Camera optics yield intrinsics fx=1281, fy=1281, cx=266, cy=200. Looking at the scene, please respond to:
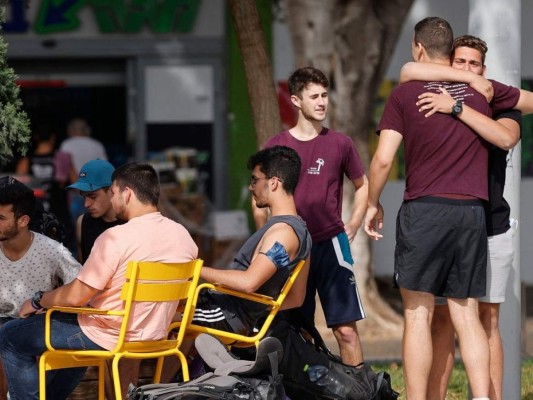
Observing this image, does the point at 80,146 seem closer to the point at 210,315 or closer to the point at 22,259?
the point at 22,259

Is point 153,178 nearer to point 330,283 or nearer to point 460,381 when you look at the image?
point 330,283

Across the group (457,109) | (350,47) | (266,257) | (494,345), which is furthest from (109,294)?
(350,47)

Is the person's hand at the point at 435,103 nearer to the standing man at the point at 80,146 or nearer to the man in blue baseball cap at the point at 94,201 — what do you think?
the man in blue baseball cap at the point at 94,201

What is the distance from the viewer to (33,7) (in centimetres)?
1393

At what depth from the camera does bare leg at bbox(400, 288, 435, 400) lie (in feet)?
20.6

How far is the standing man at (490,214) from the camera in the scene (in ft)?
20.4

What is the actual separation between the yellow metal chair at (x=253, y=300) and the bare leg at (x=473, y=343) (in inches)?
31.9

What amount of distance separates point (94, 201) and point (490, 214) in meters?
2.21

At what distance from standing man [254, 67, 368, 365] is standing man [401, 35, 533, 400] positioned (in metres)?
0.51

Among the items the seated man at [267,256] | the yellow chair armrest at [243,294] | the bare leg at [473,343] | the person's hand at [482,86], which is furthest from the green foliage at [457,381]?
the person's hand at [482,86]

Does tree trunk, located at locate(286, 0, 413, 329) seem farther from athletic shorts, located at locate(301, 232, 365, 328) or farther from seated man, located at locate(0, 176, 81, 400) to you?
seated man, located at locate(0, 176, 81, 400)

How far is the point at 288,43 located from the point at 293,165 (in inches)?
306

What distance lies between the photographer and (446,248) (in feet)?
20.3

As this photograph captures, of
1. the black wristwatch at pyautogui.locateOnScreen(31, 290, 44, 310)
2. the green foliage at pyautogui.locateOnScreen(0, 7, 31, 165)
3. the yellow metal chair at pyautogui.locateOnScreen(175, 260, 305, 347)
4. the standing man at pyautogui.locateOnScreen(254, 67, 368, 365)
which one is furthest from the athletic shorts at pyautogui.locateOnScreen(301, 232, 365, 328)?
the green foliage at pyautogui.locateOnScreen(0, 7, 31, 165)
